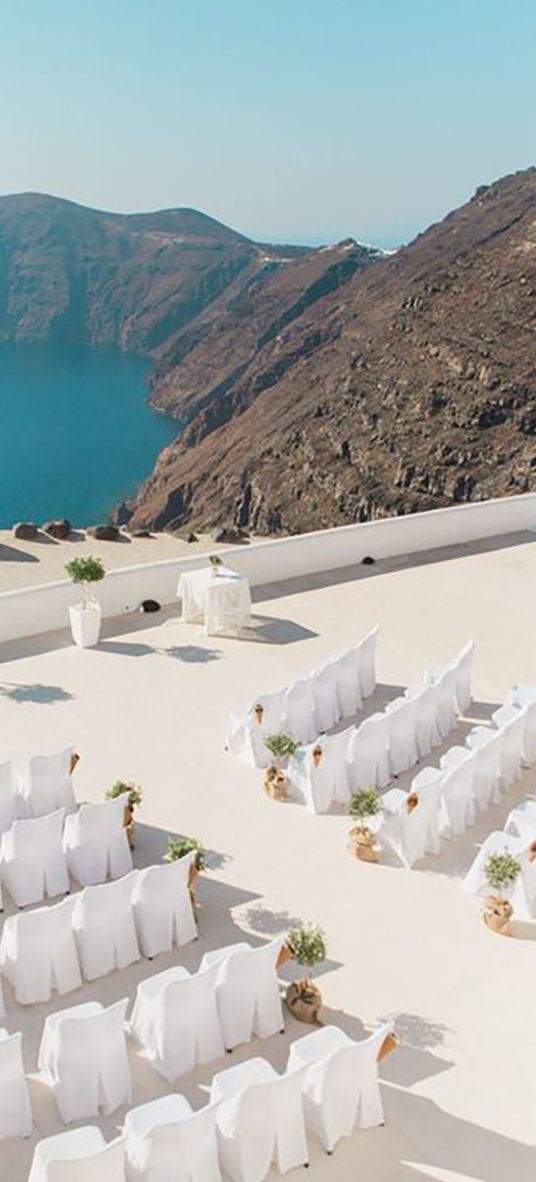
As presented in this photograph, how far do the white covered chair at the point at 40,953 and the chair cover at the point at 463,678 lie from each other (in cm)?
548

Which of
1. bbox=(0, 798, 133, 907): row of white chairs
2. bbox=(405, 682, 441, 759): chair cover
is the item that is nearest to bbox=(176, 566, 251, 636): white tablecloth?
bbox=(405, 682, 441, 759): chair cover

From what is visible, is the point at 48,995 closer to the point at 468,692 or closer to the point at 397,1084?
the point at 397,1084

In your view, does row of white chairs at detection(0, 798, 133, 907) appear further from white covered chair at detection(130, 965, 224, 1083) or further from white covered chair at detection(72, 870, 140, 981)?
white covered chair at detection(130, 965, 224, 1083)

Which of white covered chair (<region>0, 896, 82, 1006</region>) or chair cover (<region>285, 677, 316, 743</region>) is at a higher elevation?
chair cover (<region>285, 677, 316, 743</region>)

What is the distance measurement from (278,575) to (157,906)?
8895mm

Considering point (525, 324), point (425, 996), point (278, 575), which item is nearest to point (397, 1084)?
point (425, 996)

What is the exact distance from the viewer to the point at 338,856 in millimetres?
9188

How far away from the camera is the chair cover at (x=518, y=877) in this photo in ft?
27.6

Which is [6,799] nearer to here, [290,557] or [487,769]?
[487,769]

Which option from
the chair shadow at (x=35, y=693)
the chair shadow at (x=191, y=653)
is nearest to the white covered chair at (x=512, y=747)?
the chair shadow at (x=191, y=653)

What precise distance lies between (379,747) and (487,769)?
1054 mm

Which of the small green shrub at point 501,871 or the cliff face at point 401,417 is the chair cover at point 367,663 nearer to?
the small green shrub at point 501,871

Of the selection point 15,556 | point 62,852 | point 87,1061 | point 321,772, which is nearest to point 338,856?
point 321,772

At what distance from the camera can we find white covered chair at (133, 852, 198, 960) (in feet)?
25.0
